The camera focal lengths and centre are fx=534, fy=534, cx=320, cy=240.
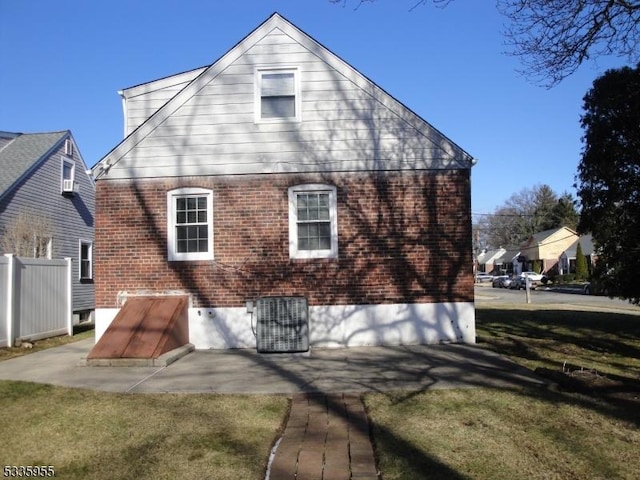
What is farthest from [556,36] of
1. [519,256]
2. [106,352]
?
[519,256]

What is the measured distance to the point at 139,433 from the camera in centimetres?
544

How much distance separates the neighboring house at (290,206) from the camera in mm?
10945

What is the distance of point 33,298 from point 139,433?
8.77 m

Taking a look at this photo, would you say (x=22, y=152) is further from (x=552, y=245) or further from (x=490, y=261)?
(x=490, y=261)

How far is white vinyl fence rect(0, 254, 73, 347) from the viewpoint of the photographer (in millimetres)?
11562

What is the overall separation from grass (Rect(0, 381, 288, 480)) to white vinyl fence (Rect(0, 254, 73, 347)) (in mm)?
5139

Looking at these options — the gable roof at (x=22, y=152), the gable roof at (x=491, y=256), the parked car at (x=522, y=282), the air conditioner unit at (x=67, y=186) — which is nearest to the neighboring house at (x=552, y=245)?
the parked car at (x=522, y=282)

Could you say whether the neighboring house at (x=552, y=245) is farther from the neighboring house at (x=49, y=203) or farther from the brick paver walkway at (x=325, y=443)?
the brick paver walkway at (x=325, y=443)

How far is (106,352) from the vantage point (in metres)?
9.11

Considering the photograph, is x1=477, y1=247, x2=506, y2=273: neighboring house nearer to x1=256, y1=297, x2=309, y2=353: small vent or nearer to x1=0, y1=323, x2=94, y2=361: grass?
x1=0, y1=323, x2=94, y2=361: grass

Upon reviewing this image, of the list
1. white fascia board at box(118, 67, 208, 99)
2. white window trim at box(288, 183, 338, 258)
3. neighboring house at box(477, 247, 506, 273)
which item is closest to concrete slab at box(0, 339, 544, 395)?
white window trim at box(288, 183, 338, 258)

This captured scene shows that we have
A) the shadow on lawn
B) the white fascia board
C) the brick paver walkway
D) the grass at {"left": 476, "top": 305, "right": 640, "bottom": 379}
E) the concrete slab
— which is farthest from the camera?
the white fascia board

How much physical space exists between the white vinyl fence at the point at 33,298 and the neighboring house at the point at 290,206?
2.20m

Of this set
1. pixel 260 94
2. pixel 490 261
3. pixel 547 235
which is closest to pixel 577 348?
pixel 260 94
